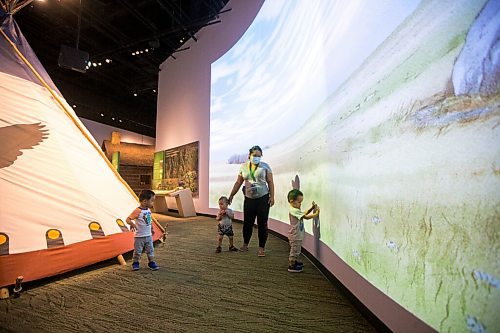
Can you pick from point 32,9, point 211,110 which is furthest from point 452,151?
point 32,9

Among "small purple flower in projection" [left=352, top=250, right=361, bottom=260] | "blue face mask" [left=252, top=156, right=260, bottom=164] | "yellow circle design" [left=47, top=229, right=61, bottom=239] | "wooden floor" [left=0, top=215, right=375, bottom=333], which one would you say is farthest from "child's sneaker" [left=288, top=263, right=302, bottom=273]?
"yellow circle design" [left=47, top=229, right=61, bottom=239]

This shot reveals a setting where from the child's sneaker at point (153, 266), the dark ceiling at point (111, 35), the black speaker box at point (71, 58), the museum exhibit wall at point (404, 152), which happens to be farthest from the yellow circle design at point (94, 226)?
the dark ceiling at point (111, 35)

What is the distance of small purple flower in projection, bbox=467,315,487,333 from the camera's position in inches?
29.7

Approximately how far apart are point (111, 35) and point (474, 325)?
9.18 meters

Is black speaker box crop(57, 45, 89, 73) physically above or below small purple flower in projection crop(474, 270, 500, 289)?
above

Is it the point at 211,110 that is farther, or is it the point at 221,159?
the point at 211,110

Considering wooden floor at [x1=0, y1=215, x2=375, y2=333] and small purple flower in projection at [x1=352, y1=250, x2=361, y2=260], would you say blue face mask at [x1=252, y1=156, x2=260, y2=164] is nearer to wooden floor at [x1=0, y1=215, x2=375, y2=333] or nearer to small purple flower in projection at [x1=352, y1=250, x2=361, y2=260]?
wooden floor at [x1=0, y1=215, x2=375, y2=333]

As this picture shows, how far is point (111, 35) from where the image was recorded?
7402mm

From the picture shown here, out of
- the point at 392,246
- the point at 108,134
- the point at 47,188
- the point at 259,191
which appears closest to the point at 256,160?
the point at 259,191

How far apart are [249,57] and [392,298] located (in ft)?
15.5

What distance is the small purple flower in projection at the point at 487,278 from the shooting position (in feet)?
2.36

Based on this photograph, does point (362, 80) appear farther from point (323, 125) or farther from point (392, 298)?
point (392, 298)

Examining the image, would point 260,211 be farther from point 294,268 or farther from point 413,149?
point 413,149

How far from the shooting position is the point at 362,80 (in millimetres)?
1638
